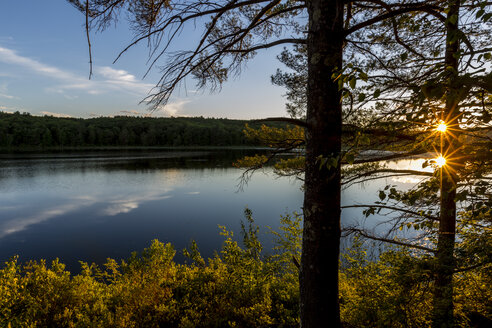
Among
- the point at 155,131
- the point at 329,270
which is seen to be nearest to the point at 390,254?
the point at 329,270

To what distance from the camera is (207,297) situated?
184 inches

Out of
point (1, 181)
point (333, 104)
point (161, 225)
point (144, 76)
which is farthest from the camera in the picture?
point (1, 181)

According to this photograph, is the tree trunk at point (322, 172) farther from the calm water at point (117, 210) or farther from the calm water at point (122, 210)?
the calm water at point (117, 210)

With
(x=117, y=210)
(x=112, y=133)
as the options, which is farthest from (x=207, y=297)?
(x=112, y=133)

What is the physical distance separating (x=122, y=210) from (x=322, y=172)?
21062 millimetres

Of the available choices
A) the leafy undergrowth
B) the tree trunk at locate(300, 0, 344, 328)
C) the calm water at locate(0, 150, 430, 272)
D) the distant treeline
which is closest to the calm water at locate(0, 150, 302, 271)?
the calm water at locate(0, 150, 430, 272)

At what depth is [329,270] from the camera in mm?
2227

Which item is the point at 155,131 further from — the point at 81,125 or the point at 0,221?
the point at 0,221

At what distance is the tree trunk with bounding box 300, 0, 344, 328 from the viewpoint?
208cm

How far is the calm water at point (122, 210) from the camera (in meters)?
13.2

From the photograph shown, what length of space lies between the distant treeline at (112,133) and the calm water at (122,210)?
63.0 metres

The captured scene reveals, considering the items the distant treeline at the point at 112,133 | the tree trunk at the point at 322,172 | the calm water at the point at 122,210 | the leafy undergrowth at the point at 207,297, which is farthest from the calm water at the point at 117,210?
the distant treeline at the point at 112,133

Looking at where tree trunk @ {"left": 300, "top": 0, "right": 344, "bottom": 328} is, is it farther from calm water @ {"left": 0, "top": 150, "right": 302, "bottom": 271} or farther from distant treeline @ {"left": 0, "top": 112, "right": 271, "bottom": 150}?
distant treeline @ {"left": 0, "top": 112, "right": 271, "bottom": 150}

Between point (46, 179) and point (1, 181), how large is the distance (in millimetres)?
4253
